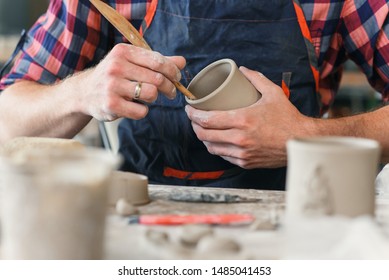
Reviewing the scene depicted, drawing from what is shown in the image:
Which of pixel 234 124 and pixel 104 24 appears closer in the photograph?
pixel 234 124

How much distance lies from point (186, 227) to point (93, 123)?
2.73 m

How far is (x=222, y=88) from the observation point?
114 centimetres

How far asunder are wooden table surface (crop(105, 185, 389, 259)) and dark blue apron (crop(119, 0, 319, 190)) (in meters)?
0.41

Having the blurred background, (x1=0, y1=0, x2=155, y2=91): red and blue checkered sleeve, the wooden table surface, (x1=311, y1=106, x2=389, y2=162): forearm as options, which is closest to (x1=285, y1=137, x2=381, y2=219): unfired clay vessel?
the wooden table surface

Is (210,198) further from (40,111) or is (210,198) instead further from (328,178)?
(40,111)

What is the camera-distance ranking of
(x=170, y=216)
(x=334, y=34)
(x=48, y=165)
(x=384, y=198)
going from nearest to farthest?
(x=48, y=165), (x=170, y=216), (x=384, y=198), (x=334, y=34)

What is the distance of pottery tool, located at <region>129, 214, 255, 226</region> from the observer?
83cm

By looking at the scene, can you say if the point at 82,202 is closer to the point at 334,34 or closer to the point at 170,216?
the point at 170,216

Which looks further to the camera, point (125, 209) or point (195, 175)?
point (195, 175)

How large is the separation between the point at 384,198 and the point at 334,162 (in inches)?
16.0

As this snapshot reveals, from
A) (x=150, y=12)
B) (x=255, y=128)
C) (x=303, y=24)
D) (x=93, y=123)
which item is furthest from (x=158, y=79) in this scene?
(x=93, y=123)

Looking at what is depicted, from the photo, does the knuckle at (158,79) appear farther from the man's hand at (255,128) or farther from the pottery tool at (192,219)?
the pottery tool at (192,219)

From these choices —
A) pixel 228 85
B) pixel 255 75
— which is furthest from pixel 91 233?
pixel 255 75

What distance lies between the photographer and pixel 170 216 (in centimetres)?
86
